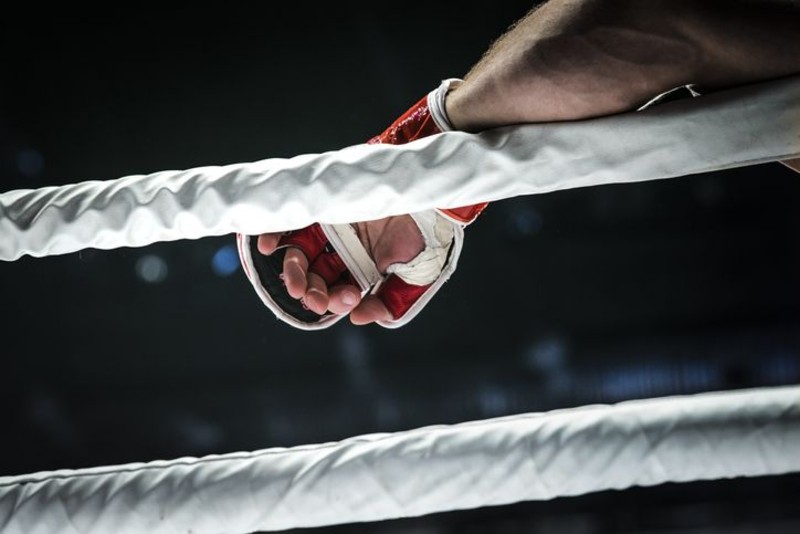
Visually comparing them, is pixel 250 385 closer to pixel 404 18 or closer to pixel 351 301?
pixel 404 18

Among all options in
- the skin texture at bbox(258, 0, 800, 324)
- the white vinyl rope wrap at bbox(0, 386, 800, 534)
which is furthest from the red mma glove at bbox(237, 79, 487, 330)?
the white vinyl rope wrap at bbox(0, 386, 800, 534)

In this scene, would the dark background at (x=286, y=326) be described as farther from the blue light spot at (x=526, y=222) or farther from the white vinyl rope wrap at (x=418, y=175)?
the white vinyl rope wrap at (x=418, y=175)

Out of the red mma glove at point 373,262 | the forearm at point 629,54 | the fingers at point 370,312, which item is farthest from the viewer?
the fingers at point 370,312

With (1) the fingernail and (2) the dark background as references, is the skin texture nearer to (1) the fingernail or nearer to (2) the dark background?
(1) the fingernail

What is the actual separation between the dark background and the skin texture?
1396 mm

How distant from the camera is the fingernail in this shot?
854 mm

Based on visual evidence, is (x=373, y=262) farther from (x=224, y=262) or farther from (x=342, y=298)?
(x=224, y=262)

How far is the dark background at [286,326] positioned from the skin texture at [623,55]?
4.58 ft

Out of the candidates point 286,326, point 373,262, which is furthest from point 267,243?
point 286,326

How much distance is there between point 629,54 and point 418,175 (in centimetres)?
19

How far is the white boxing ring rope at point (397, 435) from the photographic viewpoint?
0.57m

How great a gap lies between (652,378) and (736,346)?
0.23 m

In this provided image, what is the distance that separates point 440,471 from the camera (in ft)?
1.93

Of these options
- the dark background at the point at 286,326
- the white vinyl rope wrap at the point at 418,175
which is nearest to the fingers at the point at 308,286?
the white vinyl rope wrap at the point at 418,175
